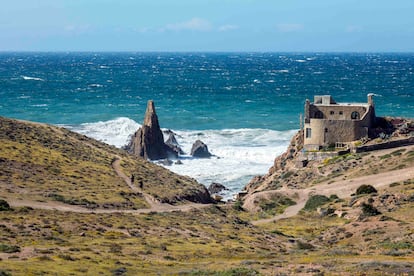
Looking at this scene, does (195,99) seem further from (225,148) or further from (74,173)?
(74,173)

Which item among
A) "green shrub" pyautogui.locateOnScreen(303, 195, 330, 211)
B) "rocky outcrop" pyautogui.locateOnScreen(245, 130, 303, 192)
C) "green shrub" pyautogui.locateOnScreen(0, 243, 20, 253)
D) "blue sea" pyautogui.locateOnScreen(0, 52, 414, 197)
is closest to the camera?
"green shrub" pyautogui.locateOnScreen(0, 243, 20, 253)

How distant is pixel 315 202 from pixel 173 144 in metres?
41.7

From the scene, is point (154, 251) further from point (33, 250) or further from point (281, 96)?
point (281, 96)

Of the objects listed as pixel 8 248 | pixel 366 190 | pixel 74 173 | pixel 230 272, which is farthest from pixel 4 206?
pixel 366 190

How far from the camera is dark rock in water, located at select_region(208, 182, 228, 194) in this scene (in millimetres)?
66325

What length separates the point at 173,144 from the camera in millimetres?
90062

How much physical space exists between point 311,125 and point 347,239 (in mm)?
24013

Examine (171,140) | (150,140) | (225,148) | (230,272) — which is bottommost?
(225,148)

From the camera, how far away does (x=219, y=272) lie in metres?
26.5

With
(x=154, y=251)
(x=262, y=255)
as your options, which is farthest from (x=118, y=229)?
(x=262, y=255)

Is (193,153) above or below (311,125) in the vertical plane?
below

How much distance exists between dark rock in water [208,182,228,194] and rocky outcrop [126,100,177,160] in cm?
1518

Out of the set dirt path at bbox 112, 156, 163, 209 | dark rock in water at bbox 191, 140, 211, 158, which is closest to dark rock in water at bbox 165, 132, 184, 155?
dark rock in water at bbox 191, 140, 211, 158

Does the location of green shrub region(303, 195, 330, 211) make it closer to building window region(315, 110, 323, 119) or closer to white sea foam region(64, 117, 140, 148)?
building window region(315, 110, 323, 119)
